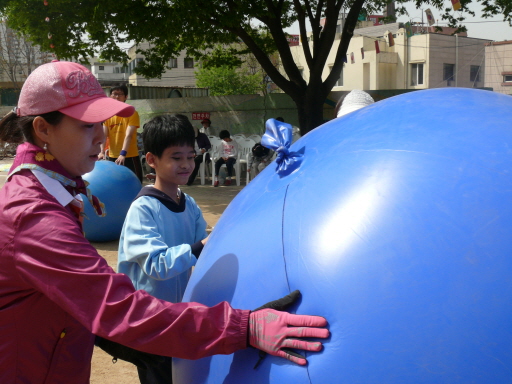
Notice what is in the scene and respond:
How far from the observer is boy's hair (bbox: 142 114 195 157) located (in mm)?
2746

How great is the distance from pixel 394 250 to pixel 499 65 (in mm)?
45522

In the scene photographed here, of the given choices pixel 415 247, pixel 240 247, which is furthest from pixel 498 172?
pixel 240 247

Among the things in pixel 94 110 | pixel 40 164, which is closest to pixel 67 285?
pixel 40 164

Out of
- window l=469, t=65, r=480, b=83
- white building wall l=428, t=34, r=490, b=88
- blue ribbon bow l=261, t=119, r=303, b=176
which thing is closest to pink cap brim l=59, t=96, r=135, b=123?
blue ribbon bow l=261, t=119, r=303, b=176

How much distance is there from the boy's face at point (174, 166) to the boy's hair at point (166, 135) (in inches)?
1.1

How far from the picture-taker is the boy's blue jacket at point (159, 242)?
2.24 m

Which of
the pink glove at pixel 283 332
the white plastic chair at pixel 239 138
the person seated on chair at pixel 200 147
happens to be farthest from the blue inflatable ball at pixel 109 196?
the white plastic chair at pixel 239 138

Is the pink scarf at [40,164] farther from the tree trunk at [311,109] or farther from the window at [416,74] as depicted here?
the window at [416,74]

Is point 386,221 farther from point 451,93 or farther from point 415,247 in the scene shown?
point 451,93

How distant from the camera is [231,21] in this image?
12.3 meters

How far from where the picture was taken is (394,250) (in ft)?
4.96

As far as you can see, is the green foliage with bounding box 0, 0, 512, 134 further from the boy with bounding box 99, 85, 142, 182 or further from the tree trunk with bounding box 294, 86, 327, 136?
the boy with bounding box 99, 85, 142, 182

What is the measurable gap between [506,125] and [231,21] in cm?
1135

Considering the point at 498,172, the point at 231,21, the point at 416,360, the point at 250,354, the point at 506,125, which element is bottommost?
the point at 250,354
